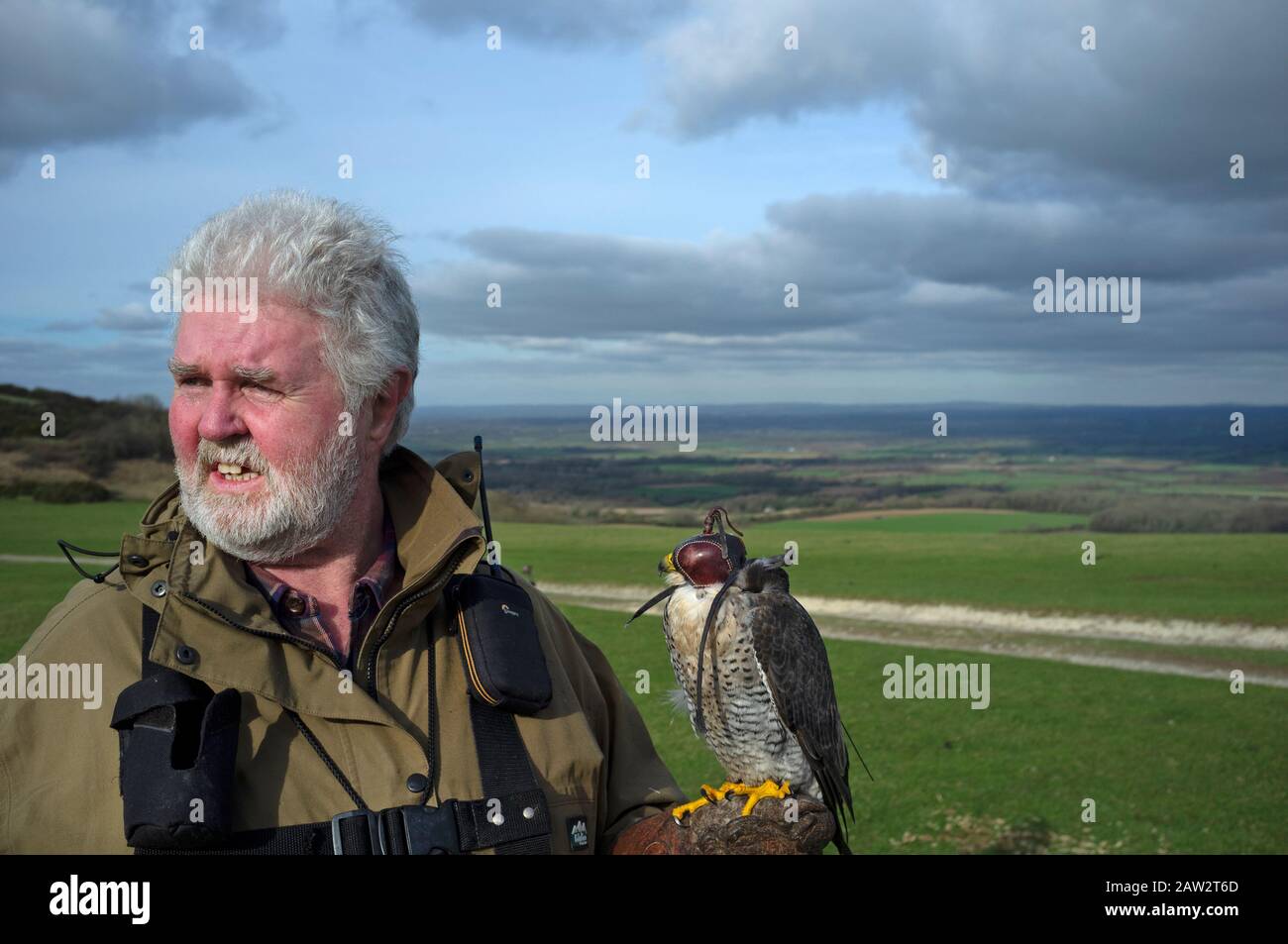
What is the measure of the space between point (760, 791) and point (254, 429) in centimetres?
193

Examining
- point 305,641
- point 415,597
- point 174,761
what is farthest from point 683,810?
point 174,761

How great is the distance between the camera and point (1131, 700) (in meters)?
13.7

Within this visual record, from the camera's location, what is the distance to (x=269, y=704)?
2.45 meters

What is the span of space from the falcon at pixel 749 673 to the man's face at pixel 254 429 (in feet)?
3.38

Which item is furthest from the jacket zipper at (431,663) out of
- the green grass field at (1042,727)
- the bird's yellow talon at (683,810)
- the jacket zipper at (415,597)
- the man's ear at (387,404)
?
the green grass field at (1042,727)

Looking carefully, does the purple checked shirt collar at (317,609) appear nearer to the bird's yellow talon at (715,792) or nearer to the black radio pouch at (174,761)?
the black radio pouch at (174,761)

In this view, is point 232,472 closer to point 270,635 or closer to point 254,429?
point 254,429

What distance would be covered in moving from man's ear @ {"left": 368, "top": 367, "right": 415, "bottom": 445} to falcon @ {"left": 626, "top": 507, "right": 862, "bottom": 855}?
0.93m

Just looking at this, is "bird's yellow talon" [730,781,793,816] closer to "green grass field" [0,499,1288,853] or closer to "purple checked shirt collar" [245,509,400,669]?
"purple checked shirt collar" [245,509,400,669]

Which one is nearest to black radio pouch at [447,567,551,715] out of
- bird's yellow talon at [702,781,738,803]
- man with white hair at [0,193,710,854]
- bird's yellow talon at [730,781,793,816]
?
man with white hair at [0,193,710,854]

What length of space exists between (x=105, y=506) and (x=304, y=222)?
103ft

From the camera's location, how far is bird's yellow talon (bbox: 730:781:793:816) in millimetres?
3124
